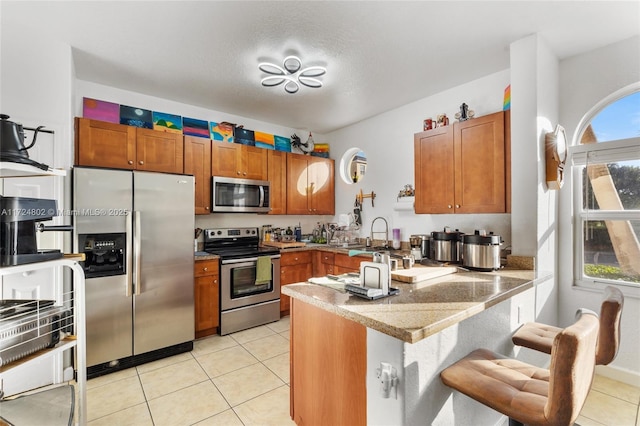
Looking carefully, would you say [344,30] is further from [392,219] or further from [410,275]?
[392,219]

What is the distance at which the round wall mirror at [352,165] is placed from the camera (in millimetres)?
4704

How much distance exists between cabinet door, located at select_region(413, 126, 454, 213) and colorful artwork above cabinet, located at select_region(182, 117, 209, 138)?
2.64 meters

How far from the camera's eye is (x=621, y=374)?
2355 mm

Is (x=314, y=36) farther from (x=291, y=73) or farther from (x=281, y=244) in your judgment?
(x=281, y=244)

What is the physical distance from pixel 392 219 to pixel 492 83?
6.17 feet

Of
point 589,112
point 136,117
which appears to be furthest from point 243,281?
point 589,112

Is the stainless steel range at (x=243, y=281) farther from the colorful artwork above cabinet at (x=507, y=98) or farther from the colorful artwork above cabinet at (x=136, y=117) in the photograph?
the colorful artwork above cabinet at (x=507, y=98)

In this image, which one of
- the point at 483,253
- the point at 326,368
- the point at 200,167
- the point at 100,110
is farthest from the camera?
the point at 200,167

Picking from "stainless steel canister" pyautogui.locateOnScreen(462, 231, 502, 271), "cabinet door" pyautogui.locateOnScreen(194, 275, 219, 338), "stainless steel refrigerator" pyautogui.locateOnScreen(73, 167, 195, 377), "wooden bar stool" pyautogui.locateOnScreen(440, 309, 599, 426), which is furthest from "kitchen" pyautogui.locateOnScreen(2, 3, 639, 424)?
"cabinet door" pyautogui.locateOnScreen(194, 275, 219, 338)

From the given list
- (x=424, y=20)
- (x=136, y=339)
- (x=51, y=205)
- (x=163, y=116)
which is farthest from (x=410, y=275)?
(x=163, y=116)

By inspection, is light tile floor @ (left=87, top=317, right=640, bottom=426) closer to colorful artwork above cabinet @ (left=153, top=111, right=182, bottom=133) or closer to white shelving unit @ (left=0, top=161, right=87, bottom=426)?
white shelving unit @ (left=0, top=161, right=87, bottom=426)

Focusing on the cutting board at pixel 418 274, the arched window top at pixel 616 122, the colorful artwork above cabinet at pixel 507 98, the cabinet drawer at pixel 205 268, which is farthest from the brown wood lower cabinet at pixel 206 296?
the arched window top at pixel 616 122

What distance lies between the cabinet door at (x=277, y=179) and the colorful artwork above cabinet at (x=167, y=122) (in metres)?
1.17

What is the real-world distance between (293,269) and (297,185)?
4.11 feet
